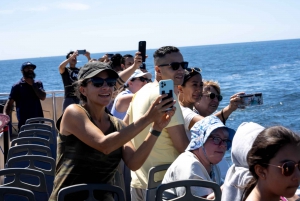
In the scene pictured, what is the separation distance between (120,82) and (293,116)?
15.1 meters

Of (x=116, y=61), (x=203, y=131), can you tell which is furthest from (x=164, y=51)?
(x=116, y=61)

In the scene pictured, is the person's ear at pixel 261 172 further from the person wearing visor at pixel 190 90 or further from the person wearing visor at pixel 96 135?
the person wearing visor at pixel 190 90

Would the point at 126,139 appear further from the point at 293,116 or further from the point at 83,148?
the point at 293,116

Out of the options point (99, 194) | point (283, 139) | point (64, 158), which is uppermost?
point (283, 139)

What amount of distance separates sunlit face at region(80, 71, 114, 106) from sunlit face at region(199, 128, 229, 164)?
80cm

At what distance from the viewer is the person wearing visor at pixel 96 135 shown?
3090 mm

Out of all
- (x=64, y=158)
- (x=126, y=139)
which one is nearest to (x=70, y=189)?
(x=64, y=158)

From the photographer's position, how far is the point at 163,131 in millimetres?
4000

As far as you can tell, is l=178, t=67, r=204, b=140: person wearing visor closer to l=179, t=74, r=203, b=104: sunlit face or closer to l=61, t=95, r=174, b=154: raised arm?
l=179, t=74, r=203, b=104: sunlit face

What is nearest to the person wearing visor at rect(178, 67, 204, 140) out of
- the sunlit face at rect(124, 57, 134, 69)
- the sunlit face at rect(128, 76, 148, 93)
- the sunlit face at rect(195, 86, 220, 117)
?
the sunlit face at rect(195, 86, 220, 117)

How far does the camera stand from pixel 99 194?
325cm

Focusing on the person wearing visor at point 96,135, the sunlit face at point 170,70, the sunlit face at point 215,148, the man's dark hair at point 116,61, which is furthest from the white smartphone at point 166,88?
the man's dark hair at point 116,61

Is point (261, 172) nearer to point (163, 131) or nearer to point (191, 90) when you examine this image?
point (163, 131)

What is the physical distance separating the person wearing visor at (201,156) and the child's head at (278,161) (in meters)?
0.88
